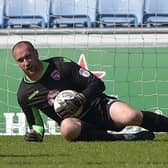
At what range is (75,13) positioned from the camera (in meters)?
10.8

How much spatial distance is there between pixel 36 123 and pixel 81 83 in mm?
586

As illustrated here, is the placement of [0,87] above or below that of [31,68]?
below

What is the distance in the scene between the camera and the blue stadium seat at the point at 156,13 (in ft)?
34.4

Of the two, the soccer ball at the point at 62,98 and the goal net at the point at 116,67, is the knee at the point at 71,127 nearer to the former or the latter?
the soccer ball at the point at 62,98

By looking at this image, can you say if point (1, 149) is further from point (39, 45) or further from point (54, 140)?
point (39, 45)

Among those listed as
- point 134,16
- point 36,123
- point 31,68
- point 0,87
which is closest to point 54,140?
point 36,123

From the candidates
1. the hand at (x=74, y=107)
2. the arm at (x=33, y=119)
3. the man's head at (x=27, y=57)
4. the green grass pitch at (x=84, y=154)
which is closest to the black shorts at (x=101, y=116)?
the hand at (x=74, y=107)

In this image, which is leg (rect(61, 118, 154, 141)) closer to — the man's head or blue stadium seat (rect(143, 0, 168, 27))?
the man's head

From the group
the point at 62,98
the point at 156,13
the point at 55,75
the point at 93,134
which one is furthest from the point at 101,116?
the point at 156,13

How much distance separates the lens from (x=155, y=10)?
35.1 ft

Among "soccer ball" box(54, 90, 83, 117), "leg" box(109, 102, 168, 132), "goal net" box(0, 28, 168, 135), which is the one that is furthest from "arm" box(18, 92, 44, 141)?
"goal net" box(0, 28, 168, 135)

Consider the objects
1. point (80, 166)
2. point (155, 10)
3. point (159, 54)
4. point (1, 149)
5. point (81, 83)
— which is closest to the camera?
point (80, 166)

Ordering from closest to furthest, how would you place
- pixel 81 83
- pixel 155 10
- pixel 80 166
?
pixel 80 166, pixel 81 83, pixel 155 10

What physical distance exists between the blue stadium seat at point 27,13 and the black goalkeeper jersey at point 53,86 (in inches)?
146
